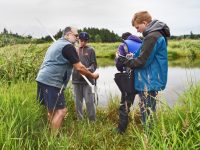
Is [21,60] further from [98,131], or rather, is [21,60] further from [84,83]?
[98,131]

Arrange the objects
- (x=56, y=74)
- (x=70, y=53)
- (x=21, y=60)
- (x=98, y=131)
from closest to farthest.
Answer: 1. (x=70, y=53)
2. (x=56, y=74)
3. (x=98, y=131)
4. (x=21, y=60)

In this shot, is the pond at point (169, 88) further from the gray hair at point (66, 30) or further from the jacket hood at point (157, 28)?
the gray hair at point (66, 30)

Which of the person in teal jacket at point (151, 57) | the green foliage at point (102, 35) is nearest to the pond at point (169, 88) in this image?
the person in teal jacket at point (151, 57)

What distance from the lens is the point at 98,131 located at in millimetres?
7145

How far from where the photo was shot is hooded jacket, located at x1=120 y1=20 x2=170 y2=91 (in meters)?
5.53

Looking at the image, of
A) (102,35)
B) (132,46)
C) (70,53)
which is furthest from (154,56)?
(102,35)

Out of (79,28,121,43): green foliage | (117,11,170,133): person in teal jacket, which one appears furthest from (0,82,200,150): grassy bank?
(79,28,121,43): green foliage

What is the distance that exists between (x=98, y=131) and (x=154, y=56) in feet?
6.73

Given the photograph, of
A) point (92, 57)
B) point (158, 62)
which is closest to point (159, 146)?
point (158, 62)

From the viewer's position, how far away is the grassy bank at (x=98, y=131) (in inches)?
163

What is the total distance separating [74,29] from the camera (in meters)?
6.46

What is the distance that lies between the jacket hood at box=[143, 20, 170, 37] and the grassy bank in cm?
95

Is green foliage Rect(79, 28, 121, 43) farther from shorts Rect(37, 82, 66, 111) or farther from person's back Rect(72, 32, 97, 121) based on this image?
shorts Rect(37, 82, 66, 111)

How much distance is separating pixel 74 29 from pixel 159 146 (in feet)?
10.1
